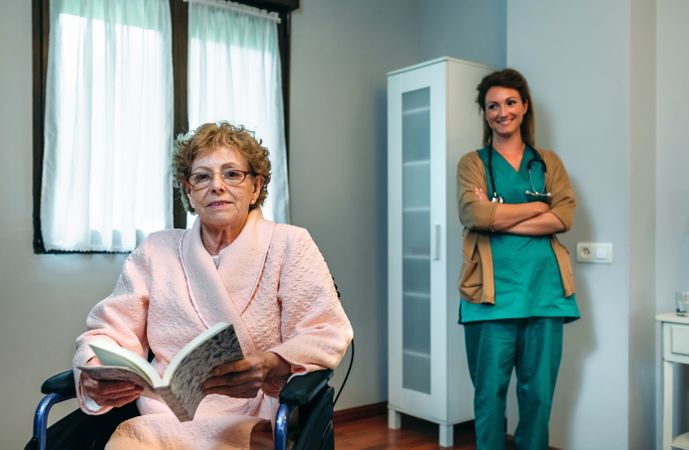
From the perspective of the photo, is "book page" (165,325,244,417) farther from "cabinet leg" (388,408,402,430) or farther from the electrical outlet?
"cabinet leg" (388,408,402,430)

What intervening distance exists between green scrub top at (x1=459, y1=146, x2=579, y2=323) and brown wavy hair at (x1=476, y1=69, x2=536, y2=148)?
0.17m

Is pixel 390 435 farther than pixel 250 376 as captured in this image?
Yes

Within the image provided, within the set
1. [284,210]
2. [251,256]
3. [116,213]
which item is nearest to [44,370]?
[116,213]

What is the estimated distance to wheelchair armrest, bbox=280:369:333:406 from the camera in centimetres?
132

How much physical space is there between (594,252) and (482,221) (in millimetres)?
675

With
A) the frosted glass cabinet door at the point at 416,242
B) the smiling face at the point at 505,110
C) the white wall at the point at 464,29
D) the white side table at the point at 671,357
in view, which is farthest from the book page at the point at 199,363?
the white wall at the point at 464,29

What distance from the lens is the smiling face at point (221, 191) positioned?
1.63m

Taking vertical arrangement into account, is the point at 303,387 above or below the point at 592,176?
below

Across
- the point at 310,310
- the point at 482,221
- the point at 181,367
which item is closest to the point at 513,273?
the point at 482,221

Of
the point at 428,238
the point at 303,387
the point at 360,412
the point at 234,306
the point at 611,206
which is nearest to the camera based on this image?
the point at 303,387

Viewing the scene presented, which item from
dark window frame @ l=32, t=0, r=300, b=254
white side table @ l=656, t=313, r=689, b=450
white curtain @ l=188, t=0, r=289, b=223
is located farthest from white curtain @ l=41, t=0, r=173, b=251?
white side table @ l=656, t=313, r=689, b=450

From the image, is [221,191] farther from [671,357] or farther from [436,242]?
[671,357]

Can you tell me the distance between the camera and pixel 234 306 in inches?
61.3

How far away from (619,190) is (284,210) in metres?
1.52
